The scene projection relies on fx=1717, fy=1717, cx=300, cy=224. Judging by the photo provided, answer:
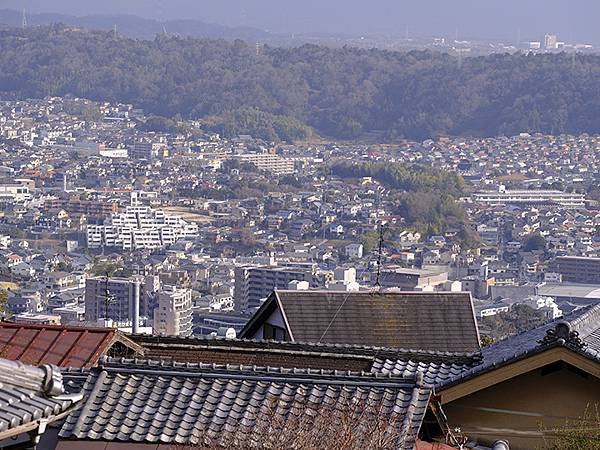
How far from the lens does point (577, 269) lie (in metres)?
54.4

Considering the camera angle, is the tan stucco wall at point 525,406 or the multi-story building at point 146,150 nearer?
the tan stucco wall at point 525,406

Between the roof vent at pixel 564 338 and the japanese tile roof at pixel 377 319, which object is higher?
the roof vent at pixel 564 338

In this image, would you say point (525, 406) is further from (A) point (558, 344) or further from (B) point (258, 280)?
(B) point (258, 280)

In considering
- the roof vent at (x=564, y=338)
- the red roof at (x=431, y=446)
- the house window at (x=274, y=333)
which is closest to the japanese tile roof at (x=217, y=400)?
the red roof at (x=431, y=446)

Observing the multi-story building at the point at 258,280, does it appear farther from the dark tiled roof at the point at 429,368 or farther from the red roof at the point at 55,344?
the red roof at the point at 55,344

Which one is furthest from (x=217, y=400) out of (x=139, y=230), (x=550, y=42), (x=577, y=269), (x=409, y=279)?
(x=550, y=42)

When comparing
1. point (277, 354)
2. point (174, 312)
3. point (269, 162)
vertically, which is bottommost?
point (269, 162)

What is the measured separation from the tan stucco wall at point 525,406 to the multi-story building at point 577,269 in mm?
48727

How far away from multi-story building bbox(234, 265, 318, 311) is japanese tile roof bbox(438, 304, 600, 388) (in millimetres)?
39478

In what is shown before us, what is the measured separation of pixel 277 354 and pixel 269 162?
80256 millimetres

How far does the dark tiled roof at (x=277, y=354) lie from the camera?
15.3 feet

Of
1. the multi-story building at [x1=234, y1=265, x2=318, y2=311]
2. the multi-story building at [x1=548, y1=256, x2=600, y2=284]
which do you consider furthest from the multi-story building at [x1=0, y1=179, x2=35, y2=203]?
the multi-story building at [x1=548, y1=256, x2=600, y2=284]

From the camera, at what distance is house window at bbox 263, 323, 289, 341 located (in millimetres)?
6691

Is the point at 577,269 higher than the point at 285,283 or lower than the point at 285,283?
lower
